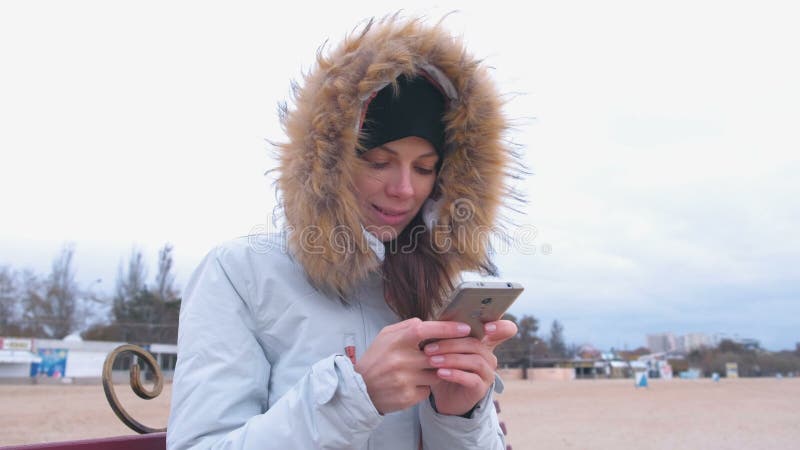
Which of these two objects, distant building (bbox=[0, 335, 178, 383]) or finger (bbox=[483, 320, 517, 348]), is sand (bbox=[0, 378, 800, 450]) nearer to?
distant building (bbox=[0, 335, 178, 383])

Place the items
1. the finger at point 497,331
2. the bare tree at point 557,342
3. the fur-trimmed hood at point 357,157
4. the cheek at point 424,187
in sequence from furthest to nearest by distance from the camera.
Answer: the bare tree at point 557,342, the cheek at point 424,187, the fur-trimmed hood at point 357,157, the finger at point 497,331

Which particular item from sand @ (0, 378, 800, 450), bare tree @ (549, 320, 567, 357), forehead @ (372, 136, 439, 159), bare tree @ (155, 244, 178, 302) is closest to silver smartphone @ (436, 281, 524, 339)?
forehead @ (372, 136, 439, 159)

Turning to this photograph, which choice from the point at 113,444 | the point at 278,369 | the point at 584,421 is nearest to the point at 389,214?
the point at 278,369

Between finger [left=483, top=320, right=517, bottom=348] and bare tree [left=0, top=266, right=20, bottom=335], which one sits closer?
finger [left=483, top=320, right=517, bottom=348]

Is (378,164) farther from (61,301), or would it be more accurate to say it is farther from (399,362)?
(61,301)

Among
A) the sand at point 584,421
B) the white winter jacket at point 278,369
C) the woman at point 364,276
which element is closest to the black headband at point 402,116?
the woman at point 364,276

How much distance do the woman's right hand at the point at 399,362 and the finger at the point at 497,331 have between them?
9 centimetres

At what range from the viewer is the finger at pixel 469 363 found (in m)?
1.25

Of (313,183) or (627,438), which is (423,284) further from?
(627,438)

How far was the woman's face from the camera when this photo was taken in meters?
1.76

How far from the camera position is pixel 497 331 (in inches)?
51.7

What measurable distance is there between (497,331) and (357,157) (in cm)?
73

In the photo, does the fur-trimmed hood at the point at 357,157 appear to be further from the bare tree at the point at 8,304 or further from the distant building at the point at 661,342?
the distant building at the point at 661,342

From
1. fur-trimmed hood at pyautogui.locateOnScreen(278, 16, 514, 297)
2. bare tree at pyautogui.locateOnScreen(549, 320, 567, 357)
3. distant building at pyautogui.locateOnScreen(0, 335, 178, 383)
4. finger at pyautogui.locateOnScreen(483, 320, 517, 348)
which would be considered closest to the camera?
finger at pyautogui.locateOnScreen(483, 320, 517, 348)
